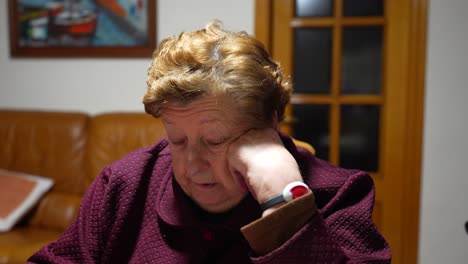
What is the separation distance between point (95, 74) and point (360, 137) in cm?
164

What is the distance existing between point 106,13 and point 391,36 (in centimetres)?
167

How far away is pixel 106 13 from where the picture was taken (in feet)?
9.50

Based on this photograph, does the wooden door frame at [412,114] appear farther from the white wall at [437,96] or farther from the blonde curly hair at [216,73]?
the blonde curly hair at [216,73]

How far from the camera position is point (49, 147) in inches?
105

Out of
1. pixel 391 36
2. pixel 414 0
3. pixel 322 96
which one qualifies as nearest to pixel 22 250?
pixel 322 96

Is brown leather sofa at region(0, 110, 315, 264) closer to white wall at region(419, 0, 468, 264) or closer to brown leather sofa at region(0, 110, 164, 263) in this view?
brown leather sofa at region(0, 110, 164, 263)

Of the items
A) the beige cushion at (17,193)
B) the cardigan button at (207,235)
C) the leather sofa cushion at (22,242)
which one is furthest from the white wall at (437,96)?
the cardigan button at (207,235)

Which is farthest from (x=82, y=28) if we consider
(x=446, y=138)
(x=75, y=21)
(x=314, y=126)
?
(x=446, y=138)

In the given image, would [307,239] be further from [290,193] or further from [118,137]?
[118,137]

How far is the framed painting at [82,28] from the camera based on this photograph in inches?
112

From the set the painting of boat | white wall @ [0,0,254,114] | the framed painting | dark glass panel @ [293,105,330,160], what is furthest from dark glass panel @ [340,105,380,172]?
the painting of boat

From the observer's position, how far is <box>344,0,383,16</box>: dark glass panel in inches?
100

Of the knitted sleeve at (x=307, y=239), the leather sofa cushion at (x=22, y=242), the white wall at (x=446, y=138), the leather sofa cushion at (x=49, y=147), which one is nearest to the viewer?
the knitted sleeve at (x=307, y=239)

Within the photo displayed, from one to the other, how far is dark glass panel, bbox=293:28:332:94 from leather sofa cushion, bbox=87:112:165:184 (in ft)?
2.75
